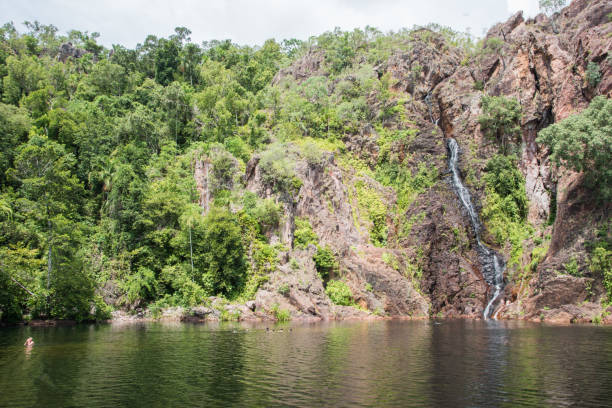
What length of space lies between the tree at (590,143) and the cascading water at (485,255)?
15637mm

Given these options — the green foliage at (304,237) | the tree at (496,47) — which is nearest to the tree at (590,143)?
the green foliage at (304,237)

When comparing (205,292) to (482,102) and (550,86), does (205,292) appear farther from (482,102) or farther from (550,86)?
(550,86)

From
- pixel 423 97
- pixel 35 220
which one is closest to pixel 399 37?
pixel 423 97

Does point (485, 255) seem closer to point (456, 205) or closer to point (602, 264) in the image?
point (456, 205)

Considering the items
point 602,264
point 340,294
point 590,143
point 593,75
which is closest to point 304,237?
point 340,294

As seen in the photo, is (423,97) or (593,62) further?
(423,97)

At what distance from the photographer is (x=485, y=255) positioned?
6169 centimetres

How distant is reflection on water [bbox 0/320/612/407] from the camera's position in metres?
16.2

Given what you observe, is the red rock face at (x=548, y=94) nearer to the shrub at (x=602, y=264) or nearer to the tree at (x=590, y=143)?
the shrub at (x=602, y=264)

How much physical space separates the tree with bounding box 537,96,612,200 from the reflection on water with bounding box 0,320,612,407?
2272 cm

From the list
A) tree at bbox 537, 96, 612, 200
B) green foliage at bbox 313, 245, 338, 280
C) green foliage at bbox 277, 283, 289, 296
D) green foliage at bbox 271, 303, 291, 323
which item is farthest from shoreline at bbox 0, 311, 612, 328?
tree at bbox 537, 96, 612, 200

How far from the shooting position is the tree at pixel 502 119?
7019 cm

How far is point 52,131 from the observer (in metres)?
71.9

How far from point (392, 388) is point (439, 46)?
94.1m
